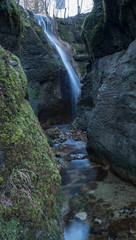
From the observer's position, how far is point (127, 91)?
3814mm

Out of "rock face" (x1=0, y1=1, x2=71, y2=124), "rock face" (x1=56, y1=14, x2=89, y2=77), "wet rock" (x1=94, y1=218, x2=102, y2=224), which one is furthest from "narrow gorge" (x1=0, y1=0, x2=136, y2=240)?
"rock face" (x1=56, y1=14, x2=89, y2=77)

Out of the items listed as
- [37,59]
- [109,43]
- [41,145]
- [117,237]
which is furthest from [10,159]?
[37,59]

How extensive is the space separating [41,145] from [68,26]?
22921 millimetres

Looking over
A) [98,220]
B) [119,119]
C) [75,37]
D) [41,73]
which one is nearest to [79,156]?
[119,119]

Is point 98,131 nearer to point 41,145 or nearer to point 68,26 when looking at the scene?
point 41,145

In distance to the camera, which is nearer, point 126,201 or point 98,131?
point 126,201

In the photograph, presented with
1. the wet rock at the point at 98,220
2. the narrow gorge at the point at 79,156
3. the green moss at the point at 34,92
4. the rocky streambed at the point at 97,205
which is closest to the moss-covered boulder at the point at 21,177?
the narrow gorge at the point at 79,156

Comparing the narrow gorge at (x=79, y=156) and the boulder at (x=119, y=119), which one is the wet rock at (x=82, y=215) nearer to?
the narrow gorge at (x=79, y=156)

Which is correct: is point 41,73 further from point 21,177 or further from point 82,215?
point 21,177

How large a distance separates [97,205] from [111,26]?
6022 millimetres

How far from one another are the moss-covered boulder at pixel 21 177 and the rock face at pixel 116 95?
1947 mm

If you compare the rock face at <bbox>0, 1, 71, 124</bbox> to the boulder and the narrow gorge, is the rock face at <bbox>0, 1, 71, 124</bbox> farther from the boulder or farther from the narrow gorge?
the boulder

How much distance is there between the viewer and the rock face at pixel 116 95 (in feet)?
12.1

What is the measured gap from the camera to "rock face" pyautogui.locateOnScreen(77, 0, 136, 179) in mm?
3701
